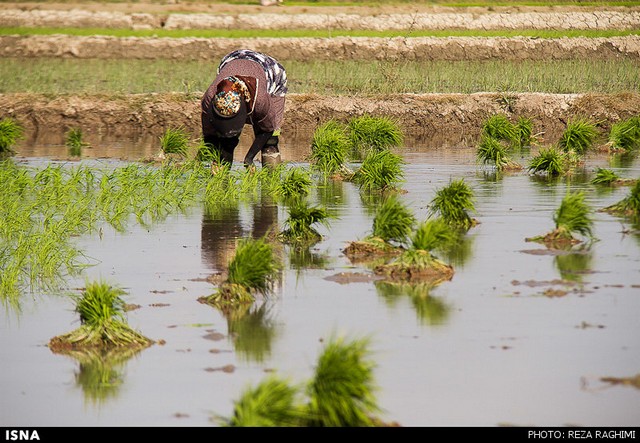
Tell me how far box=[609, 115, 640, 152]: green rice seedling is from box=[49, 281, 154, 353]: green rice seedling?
33.6 feet

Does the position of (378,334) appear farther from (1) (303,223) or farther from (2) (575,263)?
(1) (303,223)

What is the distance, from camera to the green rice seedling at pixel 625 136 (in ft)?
52.1

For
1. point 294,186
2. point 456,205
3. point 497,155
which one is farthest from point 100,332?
point 497,155

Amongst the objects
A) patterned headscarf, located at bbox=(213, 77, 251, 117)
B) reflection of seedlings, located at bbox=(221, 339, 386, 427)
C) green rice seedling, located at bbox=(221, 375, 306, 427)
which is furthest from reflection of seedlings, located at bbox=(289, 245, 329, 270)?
green rice seedling, located at bbox=(221, 375, 306, 427)

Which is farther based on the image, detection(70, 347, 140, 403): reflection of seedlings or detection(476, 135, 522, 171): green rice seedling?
detection(476, 135, 522, 171): green rice seedling

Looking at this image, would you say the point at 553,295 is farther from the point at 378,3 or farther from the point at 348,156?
the point at 378,3

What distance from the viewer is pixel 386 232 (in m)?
9.21

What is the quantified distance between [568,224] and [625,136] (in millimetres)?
6852

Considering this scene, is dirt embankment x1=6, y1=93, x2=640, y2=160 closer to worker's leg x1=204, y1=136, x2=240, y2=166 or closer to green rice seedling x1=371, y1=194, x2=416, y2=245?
worker's leg x1=204, y1=136, x2=240, y2=166

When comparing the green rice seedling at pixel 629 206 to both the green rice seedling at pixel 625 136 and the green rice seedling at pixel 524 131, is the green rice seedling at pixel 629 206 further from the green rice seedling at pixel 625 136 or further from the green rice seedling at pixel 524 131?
the green rice seedling at pixel 524 131

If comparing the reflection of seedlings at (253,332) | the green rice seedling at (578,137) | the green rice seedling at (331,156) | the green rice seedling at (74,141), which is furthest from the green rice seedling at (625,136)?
the reflection of seedlings at (253,332)

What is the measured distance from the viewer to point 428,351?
21.8ft

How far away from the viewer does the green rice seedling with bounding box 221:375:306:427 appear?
5090 millimetres

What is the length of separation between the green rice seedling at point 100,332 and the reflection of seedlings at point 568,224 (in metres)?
3.71
